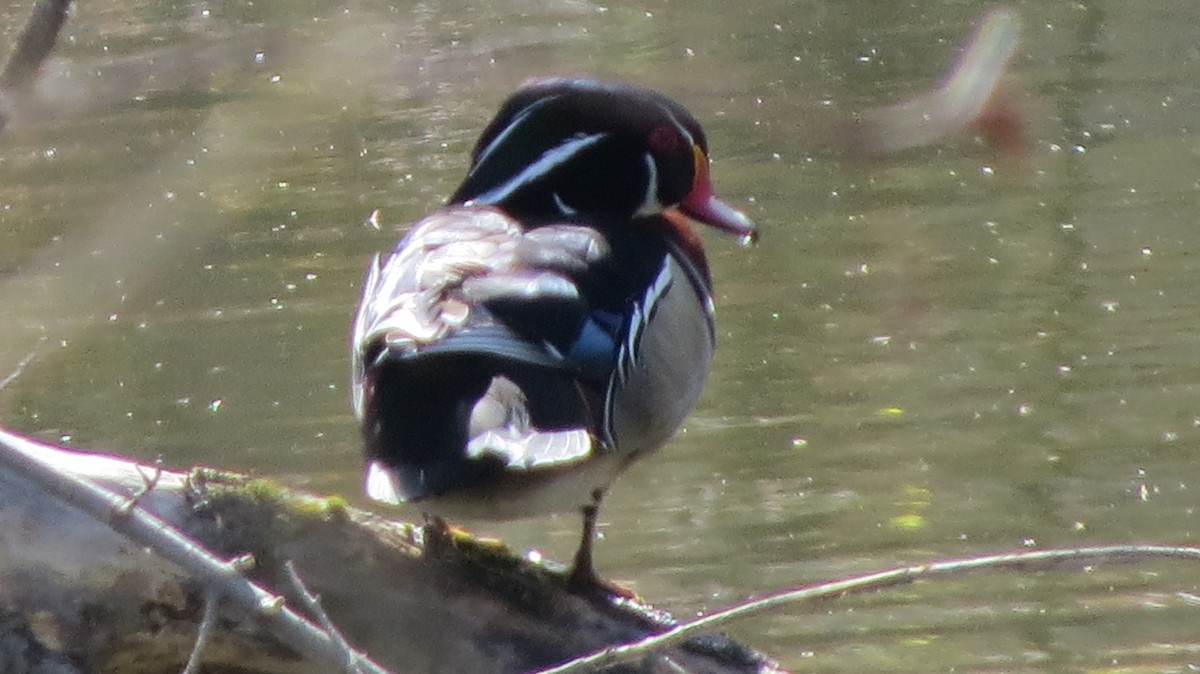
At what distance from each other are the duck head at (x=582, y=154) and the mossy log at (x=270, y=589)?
0.70 m

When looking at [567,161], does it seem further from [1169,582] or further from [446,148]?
[446,148]

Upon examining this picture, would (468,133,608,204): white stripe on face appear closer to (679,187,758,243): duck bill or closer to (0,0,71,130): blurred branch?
(679,187,758,243): duck bill

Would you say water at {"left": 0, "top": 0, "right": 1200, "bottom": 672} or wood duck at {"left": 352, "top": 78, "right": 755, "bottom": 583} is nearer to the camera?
wood duck at {"left": 352, "top": 78, "right": 755, "bottom": 583}

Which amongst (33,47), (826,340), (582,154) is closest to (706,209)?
(582,154)

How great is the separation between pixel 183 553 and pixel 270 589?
844 mm

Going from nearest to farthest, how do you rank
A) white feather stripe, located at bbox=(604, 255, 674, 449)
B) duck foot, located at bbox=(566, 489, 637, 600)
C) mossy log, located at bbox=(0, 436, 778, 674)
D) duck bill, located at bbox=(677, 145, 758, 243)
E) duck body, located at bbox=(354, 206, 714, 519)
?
duck body, located at bbox=(354, 206, 714, 519), mossy log, located at bbox=(0, 436, 778, 674), white feather stripe, located at bbox=(604, 255, 674, 449), duck foot, located at bbox=(566, 489, 637, 600), duck bill, located at bbox=(677, 145, 758, 243)

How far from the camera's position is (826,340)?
6.57 m

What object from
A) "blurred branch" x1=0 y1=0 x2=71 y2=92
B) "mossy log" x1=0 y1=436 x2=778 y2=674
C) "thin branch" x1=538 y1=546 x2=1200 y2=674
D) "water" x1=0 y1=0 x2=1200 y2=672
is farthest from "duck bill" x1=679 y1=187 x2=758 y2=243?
"blurred branch" x1=0 y1=0 x2=71 y2=92

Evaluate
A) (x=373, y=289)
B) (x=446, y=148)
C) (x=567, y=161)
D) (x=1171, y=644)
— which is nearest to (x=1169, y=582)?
(x=1171, y=644)

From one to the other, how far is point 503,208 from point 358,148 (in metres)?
5.65

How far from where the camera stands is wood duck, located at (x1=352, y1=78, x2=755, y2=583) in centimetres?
278

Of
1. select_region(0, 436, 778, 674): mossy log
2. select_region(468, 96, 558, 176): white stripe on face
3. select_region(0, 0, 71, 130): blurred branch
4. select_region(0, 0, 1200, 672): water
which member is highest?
select_region(0, 0, 71, 130): blurred branch

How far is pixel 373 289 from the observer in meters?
3.33

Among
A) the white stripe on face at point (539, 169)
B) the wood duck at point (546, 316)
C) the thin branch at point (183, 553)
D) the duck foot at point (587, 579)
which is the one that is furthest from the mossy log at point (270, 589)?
the white stripe on face at point (539, 169)
